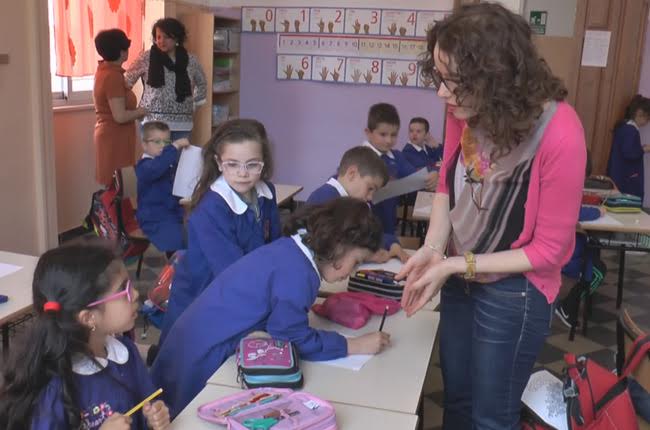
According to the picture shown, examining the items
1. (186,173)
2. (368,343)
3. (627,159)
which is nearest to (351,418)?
(368,343)

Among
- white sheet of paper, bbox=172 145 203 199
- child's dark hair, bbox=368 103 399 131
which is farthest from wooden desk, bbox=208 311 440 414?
child's dark hair, bbox=368 103 399 131

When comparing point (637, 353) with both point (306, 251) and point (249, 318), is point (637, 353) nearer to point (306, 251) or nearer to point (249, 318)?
point (306, 251)

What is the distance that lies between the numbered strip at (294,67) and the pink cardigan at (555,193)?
5.44m

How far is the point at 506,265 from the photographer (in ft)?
4.83

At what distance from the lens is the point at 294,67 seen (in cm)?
675

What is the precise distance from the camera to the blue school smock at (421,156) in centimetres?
507

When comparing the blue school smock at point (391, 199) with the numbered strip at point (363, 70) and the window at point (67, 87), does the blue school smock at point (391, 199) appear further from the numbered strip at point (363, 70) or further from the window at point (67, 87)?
the window at point (67, 87)

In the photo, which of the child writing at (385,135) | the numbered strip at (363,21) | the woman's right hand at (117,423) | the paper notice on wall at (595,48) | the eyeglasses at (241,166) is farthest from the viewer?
the paper notice on wall at (595,48)

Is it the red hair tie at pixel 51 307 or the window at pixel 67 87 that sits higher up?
the window at pixel 67 87

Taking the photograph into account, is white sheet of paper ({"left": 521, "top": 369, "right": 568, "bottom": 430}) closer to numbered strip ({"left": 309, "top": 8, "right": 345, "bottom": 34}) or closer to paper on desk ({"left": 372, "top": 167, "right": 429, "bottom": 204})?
paper on desk ({"left": 372, "top": 167, "right": 429, "bottom": 204})

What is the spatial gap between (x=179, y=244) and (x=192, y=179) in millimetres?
367

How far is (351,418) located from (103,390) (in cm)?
54

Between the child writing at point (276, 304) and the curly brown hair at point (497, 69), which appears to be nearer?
the curly brown hair at point (497, 69)

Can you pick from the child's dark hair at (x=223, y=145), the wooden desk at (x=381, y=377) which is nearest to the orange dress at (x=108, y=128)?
the child's dark hair at (x=223, y=145)
